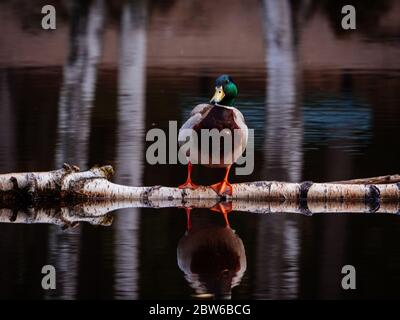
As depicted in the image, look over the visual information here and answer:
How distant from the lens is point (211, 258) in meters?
9.31

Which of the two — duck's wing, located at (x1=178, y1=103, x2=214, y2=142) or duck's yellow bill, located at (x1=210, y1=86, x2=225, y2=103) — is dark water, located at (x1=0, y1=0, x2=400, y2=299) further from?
duck's yellow bill, located at (x1=210, y1=86, x2=225, y2=103)

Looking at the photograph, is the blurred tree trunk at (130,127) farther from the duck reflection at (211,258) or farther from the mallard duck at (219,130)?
the mallard duck at (219,130)

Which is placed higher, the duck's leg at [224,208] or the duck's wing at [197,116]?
the duck's wing at [197,116]

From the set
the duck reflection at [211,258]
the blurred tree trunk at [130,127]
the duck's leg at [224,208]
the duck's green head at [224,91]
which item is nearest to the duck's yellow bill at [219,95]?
the duck's green head at [224,91]

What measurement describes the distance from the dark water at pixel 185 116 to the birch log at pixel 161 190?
255 mm

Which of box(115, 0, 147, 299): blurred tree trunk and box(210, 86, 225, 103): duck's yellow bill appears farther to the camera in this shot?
box(210, 86, 225, 103): duck's yellow bill

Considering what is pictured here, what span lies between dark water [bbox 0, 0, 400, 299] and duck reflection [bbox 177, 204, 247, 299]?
0.02m

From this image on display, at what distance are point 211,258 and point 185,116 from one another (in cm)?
582

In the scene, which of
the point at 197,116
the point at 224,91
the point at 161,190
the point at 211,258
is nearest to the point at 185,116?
the point at 224,91

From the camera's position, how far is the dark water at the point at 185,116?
894 centimetres

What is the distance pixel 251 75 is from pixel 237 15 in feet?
16.0

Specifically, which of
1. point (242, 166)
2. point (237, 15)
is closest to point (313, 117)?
point (242, 166)

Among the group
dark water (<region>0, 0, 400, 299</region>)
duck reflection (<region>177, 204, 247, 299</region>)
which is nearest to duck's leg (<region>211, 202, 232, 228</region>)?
duck reflection (<region>177, 204, 247, 299</region>)

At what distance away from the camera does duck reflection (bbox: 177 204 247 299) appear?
8.55m
